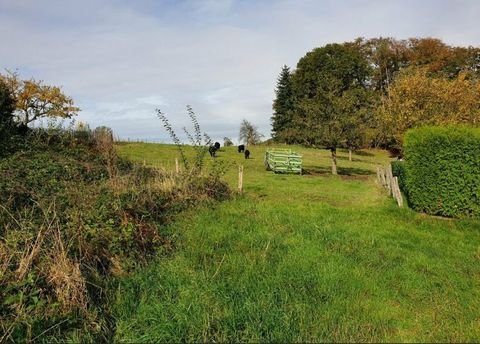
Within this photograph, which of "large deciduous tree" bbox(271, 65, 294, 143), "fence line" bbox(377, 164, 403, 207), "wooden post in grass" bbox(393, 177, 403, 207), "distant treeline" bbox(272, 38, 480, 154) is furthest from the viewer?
"large deciduous tree" bbox(271, 65, 294, 143)

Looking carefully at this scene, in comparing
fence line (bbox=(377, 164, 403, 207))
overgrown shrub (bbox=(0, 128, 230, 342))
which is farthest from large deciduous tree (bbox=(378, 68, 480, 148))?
overgrown shrub (bbox=(0, 128, 230, 342))

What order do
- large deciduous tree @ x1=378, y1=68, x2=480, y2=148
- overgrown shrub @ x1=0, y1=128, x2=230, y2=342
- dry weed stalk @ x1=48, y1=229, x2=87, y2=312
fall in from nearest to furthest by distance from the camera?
overgrown shrub @ x1=0, y1=128, x2=230, y2=342 → dry weed stalk @ x1=48, y1=229, x2=87, y2=312 → large deciduous tree @ x1=378, y1=68, x2=480, y2=148

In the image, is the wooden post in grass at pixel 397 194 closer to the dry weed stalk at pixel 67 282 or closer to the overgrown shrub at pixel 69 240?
the overgrown shrub at pixel 69 240

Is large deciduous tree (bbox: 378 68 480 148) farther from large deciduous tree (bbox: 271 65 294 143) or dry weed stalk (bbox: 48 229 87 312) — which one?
dry weed stalk (bbox: 48 229 87 312)

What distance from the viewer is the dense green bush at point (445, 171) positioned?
46.2ft

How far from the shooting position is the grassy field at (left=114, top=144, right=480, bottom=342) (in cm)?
541

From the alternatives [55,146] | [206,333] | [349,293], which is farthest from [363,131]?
[206,333]

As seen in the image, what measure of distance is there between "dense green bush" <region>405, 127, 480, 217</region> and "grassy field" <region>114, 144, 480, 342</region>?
1.28 meters

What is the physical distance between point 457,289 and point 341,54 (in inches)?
2432

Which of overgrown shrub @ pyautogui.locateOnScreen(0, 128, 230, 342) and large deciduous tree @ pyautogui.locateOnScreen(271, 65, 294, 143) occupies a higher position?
large deciduous tree @ pyautogui.locateOnScreen(271, 65, 294, 143)

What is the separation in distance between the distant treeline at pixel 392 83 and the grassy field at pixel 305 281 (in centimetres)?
2681

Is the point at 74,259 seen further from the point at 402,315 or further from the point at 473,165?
the point at 473,165

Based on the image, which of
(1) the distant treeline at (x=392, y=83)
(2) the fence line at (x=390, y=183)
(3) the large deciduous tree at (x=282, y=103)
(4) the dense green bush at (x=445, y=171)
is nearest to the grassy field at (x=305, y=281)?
(4) the dense green bush at (x=445, y=171)

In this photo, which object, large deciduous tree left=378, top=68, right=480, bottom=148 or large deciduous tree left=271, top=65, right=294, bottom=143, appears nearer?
large deciduous tree left=378, top=68, right=480, bottom=148
